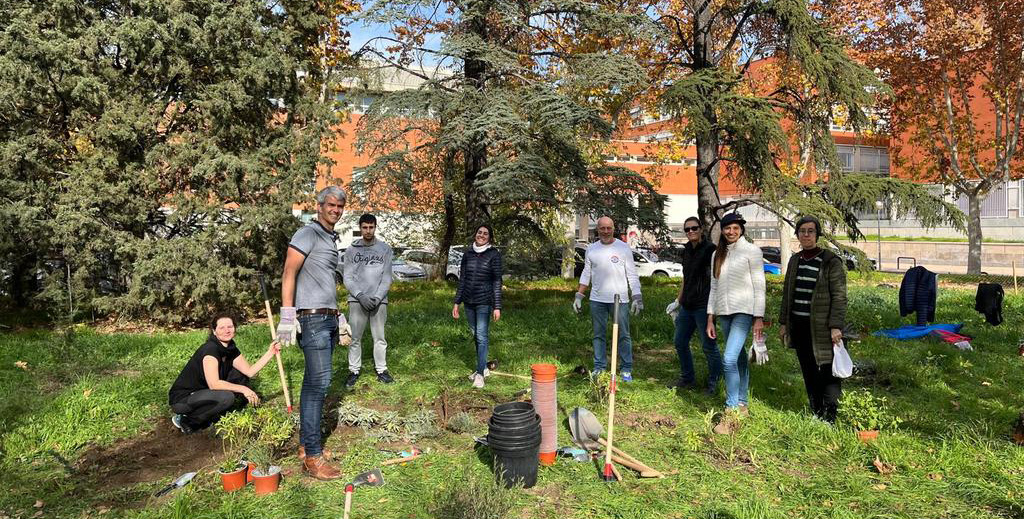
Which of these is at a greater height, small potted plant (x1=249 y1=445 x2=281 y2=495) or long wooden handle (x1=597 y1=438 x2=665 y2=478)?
small potted plant (x1=249 y1=445 x2=281 y2=495)

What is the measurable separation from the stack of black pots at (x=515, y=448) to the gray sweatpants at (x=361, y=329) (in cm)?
293

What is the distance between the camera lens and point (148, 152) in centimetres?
1103

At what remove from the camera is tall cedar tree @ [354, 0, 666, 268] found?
11508mm

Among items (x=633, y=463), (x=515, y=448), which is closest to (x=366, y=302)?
(x=515, y=448)

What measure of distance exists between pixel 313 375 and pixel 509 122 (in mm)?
8116

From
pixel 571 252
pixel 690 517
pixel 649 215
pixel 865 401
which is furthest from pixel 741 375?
pixel 571 252

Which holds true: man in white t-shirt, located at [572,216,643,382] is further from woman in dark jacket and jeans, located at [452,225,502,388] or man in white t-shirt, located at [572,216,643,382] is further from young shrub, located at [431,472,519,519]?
young shrub, located at [431,472,519,519]

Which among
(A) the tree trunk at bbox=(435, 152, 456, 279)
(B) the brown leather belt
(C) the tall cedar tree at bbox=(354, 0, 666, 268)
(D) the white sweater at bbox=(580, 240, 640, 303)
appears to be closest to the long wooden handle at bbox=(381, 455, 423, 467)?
(B) the brown leather belt

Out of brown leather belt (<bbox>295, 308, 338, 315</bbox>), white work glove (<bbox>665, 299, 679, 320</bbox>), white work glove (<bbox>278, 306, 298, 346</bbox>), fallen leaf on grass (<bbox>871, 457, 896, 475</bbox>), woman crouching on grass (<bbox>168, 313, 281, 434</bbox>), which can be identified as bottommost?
fallen leaf on grass (<bbox>871, 457, 896, 475</bbox>)

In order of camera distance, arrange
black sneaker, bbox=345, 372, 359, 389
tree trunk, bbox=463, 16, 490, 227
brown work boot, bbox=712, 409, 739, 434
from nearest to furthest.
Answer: brown work boot, bbox=712, 409, 739, 434 → black sneaker, bbox=345, 372, 359, 389 → tree trunk, bbox=463, 16, 490, 227

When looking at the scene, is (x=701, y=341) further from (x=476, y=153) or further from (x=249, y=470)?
(x=476, y=153)

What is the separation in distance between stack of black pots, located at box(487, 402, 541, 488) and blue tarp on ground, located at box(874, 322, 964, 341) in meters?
7.33

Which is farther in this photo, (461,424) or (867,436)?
(461,424)

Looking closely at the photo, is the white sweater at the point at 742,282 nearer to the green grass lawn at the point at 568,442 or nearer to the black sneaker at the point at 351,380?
the green grass lawn at the point at 568,442
